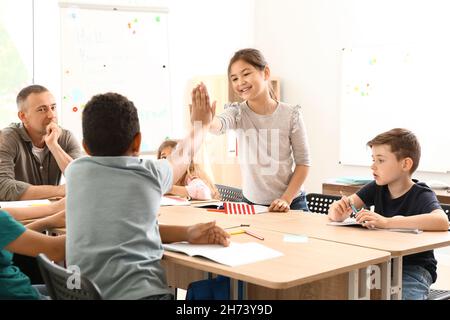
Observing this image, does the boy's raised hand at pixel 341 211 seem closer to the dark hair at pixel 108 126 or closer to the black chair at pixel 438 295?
the black chair at pixel 438 295

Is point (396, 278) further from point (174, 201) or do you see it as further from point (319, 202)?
point (174, 201)

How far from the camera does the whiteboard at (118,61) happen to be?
4.82m

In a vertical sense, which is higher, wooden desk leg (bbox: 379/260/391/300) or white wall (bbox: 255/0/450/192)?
white wall (bbox: 255/0/450/192)

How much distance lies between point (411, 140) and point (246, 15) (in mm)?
3942

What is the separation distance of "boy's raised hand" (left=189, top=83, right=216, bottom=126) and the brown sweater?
1349mm

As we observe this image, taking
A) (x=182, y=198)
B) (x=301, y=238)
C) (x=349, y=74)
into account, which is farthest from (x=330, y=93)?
(x=301, y=238)

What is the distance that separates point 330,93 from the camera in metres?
5.70

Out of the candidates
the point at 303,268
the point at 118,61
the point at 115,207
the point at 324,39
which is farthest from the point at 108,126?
the point at 324,39

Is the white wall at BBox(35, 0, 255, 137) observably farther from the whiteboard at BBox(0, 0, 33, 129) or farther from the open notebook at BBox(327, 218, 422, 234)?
the open notebook at BBox(327, 218, 422, 234)

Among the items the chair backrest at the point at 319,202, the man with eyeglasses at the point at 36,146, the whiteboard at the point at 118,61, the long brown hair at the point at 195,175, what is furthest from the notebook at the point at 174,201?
the whiteboard at the point at 118,61

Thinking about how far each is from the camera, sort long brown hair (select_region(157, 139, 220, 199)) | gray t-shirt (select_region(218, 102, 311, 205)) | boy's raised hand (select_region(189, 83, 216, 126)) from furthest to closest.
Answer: long brown hair (select_region(157, 139, 220, 199)) < gray t-shirt (select_region(218, 102, 311, 205)) < boy's raised hand (select_region(189, 83, 216, 126))

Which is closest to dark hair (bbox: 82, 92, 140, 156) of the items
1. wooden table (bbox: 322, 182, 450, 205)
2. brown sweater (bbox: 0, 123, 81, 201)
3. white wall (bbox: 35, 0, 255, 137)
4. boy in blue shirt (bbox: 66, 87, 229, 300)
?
boy in blue shirt (bbox: 66, 87, 229, 300)

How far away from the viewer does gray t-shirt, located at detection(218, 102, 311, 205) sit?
3.15 m

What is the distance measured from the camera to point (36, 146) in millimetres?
3414
